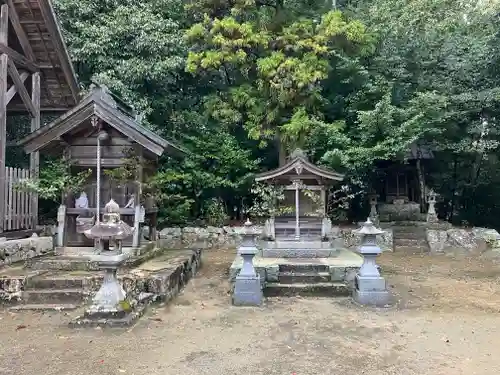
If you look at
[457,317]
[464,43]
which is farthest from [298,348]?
[464,43]

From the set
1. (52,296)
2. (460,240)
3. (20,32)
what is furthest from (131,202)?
(460,240)

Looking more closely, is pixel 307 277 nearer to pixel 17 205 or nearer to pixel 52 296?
pixel 52 296

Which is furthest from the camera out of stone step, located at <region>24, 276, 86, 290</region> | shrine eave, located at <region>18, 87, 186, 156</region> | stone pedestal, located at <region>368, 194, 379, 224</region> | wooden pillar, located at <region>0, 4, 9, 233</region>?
stone pedestal, located at <region>368, 194, 379, 224</region>

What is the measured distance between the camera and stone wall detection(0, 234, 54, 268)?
8945mm

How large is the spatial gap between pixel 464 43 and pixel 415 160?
5.08 m

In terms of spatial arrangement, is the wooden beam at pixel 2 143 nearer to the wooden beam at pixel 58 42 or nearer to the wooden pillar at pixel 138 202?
the wooden beam at pixel 58 42

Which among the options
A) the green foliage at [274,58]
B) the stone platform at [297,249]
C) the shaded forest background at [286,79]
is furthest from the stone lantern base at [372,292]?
the green foliage at [274,58]

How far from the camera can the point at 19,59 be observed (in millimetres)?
10367

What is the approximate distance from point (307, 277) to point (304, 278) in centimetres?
6

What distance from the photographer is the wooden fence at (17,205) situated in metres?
9.73

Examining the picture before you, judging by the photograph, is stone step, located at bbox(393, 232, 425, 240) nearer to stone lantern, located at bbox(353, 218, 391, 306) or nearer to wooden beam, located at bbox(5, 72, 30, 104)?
stone lantern, located at bbox(353, 218, 391, 306)

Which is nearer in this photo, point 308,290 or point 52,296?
point 52,296

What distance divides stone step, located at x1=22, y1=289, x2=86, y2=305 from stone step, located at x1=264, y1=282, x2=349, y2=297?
11.3 feet

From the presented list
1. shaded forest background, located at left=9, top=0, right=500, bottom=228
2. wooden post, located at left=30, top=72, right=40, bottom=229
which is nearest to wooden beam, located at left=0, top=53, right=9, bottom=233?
wooden post, located at left=30, top=72, right=40, bottom=229
